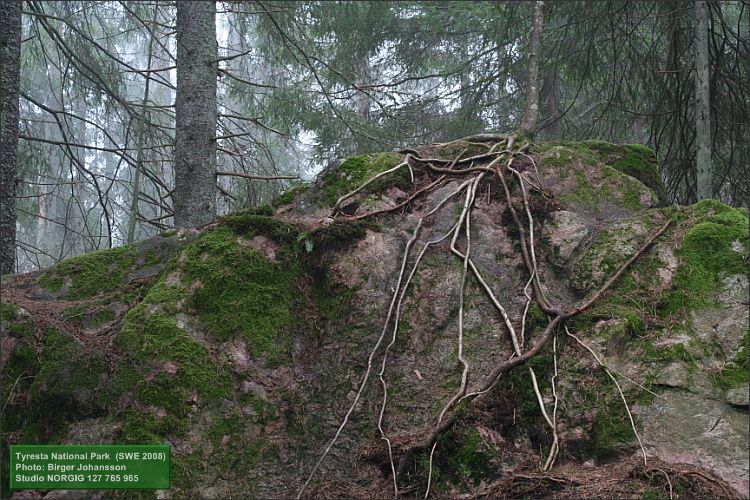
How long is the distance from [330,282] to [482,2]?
777 cm

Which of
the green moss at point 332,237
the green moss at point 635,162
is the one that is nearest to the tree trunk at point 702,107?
the green moss at point 635,162

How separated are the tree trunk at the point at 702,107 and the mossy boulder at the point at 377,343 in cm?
159

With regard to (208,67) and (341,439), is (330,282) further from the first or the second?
(208,67)

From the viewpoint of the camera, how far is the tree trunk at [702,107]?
5.66 m

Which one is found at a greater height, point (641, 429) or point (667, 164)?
point (667, 164)

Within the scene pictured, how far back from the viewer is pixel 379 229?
4.15 meters

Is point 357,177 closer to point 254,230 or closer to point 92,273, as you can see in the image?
point 254,230

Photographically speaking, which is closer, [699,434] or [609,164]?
[699,434]

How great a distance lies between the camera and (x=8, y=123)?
5566 millimetres

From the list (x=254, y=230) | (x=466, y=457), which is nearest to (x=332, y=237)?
(x=254, y=230)

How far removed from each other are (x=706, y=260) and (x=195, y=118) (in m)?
5.07

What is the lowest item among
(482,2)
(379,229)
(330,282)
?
(330,282)

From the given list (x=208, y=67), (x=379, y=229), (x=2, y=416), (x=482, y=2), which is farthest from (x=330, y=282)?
(x=482, y=2)

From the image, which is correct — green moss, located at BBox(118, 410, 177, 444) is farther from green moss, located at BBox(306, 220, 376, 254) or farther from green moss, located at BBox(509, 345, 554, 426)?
green moss, located at BBox(509, 345, 554, 426)
